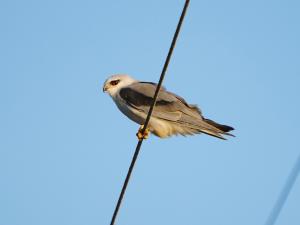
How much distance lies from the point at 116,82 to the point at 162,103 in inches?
44.3

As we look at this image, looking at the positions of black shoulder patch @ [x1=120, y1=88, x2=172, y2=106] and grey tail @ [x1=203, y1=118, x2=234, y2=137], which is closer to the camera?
grey tail @ [x1=203, y1=118, x2=234, y2=137]

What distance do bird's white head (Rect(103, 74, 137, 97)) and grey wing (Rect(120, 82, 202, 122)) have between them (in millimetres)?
349

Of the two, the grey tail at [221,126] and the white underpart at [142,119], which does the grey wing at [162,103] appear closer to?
the white underpart at [142,119]

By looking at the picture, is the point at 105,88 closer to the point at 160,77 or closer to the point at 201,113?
the point at 201,113

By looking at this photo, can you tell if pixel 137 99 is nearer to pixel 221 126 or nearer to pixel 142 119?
pixel 142 119

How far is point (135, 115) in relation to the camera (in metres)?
7.84

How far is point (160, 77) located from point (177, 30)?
50 cm

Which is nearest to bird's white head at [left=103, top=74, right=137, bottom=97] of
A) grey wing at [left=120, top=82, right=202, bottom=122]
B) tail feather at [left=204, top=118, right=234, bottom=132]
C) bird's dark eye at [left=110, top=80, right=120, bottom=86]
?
bird's dark eye at [left=110, top=80, right=120, bottom=86]

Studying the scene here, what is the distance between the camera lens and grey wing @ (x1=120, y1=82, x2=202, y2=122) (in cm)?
781

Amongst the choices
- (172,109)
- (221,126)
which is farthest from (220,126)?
(172,109)

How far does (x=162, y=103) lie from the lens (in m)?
7.95

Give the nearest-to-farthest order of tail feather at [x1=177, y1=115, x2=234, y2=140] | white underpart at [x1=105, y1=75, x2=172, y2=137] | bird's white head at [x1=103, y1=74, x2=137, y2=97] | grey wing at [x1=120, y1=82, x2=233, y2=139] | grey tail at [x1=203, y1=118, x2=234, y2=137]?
1. grey tail at [x1=203, y1=118, x2=234, y2=137]
2. tail feather at [x1=177, y1=115, x2=234, y2=140]
3. grey wing at [x1=120, y1=82, x2=233, y2=139]
4. white underpart at [x1=105, y1=75, x2=172, y2=137]
5. bird's white head at [x1=103, y1=74, x2=137, y2=97]

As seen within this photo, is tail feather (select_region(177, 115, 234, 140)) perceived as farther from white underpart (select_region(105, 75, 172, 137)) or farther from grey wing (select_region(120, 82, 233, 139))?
white underpart (select_region(105, 75, 172, 137))

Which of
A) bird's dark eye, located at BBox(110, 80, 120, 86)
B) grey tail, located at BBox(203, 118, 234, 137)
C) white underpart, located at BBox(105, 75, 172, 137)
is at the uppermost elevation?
grey tail, located at BBox(203, 118, 234, 137)
